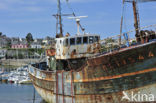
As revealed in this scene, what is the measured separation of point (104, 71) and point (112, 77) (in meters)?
0.73

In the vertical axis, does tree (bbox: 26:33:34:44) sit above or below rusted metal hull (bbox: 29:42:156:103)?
above

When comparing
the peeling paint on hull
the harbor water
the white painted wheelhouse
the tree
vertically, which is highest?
the tree

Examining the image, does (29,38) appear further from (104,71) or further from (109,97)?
(109,97)

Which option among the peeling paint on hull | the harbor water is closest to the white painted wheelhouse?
the peeling paint on hull

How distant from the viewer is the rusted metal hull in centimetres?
1805

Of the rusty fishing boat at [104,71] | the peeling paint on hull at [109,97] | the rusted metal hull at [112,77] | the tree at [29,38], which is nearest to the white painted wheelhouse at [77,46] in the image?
the rusty fishing boat at [104,71]

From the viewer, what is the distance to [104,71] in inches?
776

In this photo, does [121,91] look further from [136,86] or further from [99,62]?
[99,62]

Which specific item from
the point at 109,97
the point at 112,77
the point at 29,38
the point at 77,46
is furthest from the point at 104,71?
the point at 29,38

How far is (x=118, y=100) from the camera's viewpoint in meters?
19.2

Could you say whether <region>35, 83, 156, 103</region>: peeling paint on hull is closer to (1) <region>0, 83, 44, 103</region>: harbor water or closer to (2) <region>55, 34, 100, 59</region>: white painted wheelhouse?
(2) <region>55, 34, 100, 59</region>: white painted wheelhouse

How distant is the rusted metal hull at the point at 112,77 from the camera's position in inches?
711

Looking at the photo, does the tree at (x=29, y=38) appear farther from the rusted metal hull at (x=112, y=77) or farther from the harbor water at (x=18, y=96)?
the rusted metal hull at (x=112, y=77)

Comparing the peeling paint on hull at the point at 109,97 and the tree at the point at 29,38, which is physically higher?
the tree at the point at 29,38
